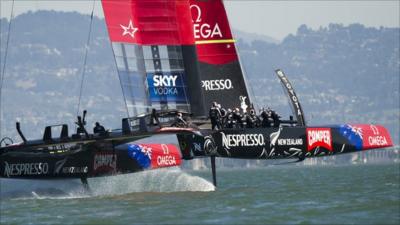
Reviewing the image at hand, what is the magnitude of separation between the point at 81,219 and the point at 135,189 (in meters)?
8.78

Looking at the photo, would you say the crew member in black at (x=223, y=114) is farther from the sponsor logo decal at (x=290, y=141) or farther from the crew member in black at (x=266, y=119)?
the sponsor logo decal at (x=290, y=141)

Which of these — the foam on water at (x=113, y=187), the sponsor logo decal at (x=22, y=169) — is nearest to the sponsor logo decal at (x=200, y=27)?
the foam on water at (x=113, y=187)

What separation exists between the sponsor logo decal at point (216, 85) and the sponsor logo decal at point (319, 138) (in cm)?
247

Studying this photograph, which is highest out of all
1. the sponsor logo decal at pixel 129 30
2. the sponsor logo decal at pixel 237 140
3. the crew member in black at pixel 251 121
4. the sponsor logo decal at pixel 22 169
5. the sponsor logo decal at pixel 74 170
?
the sponsor logo decal at pixel 129 30

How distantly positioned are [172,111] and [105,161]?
2692mm

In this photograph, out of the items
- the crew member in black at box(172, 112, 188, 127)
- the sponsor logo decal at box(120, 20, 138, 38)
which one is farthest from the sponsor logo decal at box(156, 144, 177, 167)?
the sponsor logo decal at box(120, 20, 138, 38)

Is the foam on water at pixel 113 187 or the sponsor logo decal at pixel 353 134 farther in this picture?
the foam on water at pixel 113 187

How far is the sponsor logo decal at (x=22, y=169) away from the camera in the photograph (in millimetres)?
28219

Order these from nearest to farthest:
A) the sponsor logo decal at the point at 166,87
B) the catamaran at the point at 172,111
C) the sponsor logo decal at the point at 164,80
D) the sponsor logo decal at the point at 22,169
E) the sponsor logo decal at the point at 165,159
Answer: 1. the catamaran at the point at 172,111
2. the sponsor logo decal at the point at 166,87
3. the sponsor logo decal at the point at 164,80
4. the sponsor logo decal at the point at 22,169
5. the sponsor logo decal at the point at 165,159

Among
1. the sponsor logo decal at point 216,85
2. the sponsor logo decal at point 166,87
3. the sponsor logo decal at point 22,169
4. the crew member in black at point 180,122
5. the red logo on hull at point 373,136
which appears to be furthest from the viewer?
the red logo on hull at point 373,136

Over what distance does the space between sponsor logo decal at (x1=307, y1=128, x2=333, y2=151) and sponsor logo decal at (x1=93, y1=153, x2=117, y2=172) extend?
194 inches

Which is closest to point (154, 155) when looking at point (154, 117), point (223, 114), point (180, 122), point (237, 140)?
point (223, 114)

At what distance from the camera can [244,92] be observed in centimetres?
2886

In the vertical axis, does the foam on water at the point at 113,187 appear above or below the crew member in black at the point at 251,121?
below
